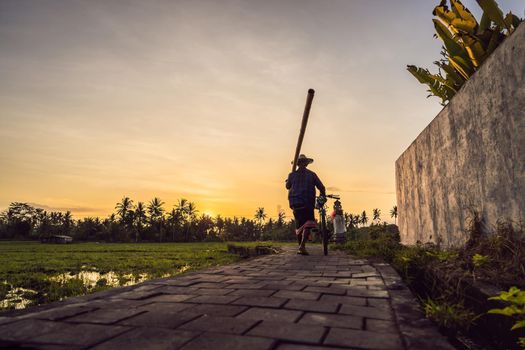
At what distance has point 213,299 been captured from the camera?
8.09 ft

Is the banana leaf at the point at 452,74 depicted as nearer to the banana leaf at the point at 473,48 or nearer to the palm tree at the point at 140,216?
the banana leaf at the point at 473,48

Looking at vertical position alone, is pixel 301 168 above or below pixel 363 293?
above

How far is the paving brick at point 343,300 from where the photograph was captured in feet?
7.59

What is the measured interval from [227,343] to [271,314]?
55 centimetres

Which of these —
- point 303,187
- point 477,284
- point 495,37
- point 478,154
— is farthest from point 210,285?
point 495,37

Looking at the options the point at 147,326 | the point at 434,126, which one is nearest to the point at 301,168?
the point at 434,126

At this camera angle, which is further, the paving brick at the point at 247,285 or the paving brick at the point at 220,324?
the paving brick at the point at 247,285

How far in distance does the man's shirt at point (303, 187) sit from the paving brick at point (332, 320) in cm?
462

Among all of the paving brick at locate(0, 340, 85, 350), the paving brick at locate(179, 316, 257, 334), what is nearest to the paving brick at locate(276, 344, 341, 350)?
the paving brick at locate(179, 316, 257, 334)

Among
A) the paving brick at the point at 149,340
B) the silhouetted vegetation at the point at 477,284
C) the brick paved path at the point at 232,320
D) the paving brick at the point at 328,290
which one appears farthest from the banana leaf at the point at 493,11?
the paving brick at the point at 149,340

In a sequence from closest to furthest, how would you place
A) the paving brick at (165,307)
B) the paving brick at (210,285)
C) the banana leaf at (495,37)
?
the paving brick at (165,307) < the paving brick at (210,285) < the banana leaf at (495,37)

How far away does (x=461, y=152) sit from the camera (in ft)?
13.3

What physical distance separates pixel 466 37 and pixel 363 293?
4.21 metres

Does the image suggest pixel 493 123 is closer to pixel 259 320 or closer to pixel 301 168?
pixel 259 320
